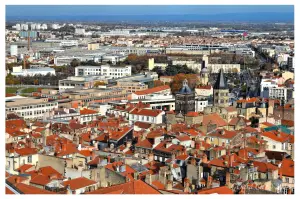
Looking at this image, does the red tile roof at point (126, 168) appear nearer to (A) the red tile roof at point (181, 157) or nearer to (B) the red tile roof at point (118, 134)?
(A) the red tile roof at point (181, 157)

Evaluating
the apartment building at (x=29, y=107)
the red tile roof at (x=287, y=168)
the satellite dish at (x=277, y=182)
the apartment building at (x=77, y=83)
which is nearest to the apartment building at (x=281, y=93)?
the apartment building at (x=29, y=107)

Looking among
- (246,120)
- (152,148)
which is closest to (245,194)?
(152,148)

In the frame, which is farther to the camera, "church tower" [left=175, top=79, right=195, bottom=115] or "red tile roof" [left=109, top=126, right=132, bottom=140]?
"church tower" [left=175, top=79, right=195, bottom=115]

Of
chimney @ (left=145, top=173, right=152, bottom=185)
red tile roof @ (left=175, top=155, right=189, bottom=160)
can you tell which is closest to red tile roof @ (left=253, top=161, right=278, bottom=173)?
red tile roof @ (left=175, top=155, right=189, bottom=160)

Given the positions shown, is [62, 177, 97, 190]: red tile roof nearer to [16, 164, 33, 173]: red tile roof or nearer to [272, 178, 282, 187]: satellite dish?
[16, 164, 33, 173]: red tile roof

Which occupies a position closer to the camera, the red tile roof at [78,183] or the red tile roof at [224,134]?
the red tile roof at [78,183]

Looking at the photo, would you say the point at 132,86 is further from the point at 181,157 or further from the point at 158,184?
the point at 158,184

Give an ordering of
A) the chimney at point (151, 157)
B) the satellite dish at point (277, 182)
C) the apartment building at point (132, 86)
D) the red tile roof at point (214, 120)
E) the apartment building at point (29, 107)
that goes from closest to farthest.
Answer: the satellite dish at point (277, 182) < the chimney at point (151, 157) < the red tile roof at point (214, 120) < the apartment building at point (29, 107) < the apartment building at point (132, 86)

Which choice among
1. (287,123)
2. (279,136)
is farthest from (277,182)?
(287,123)

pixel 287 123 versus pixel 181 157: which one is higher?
pixel 287 123
